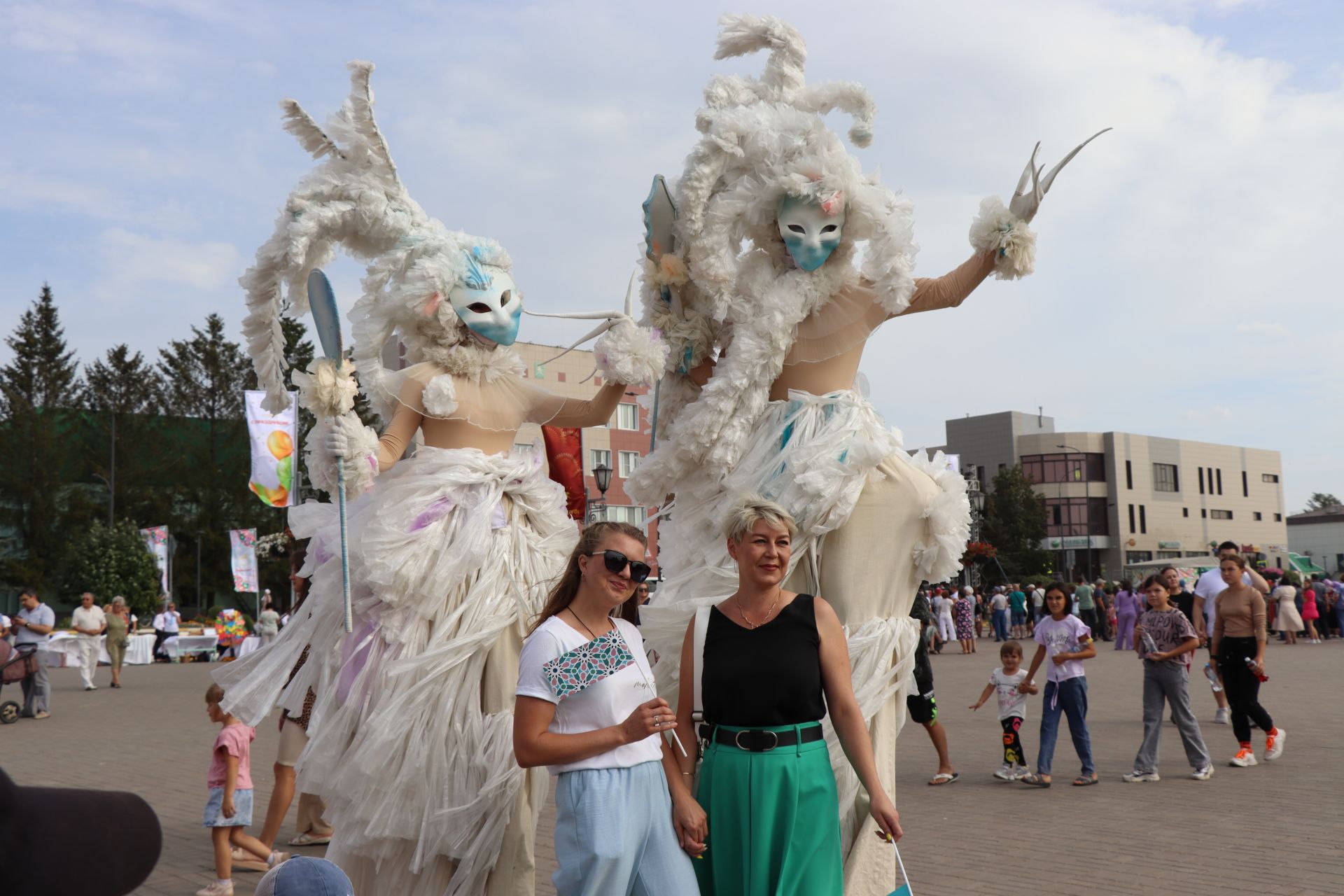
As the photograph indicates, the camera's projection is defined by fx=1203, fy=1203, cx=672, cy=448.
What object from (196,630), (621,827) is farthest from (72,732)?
(196,630)

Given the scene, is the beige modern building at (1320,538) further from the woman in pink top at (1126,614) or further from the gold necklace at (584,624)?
the gold necklace at (584,624)

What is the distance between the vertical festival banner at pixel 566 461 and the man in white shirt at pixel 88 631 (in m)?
15.3

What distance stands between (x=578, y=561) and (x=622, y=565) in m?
0.16

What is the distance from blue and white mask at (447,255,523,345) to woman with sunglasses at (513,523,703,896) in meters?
1.83

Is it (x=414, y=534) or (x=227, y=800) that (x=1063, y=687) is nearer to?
(x=227, y=800)

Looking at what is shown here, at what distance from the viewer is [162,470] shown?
46.9m

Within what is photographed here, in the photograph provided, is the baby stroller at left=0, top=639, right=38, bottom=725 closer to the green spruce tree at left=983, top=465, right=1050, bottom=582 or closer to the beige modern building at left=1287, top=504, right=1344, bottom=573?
the green spruce tree at left=983, top=465, right=1050, bottom=582

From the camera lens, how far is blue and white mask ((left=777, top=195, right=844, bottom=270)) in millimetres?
4219

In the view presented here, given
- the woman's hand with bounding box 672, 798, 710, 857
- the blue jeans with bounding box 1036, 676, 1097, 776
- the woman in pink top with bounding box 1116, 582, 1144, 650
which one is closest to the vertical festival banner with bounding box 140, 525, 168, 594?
the woman in pink top with bounding box 1116, 582, 1144, 650

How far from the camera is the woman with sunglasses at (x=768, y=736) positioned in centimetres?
313

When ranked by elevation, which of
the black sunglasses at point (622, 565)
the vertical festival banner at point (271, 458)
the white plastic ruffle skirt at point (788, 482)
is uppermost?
the vertical festival banner at point (271, 458)

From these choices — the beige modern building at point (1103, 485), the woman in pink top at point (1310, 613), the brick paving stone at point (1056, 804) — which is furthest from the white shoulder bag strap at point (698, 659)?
the beige modern building at point (1103, 485)

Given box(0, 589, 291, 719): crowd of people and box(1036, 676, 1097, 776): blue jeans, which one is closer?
box(1036, 676, 1097, 776): blue jeans

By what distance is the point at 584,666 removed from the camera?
10.0 feet
